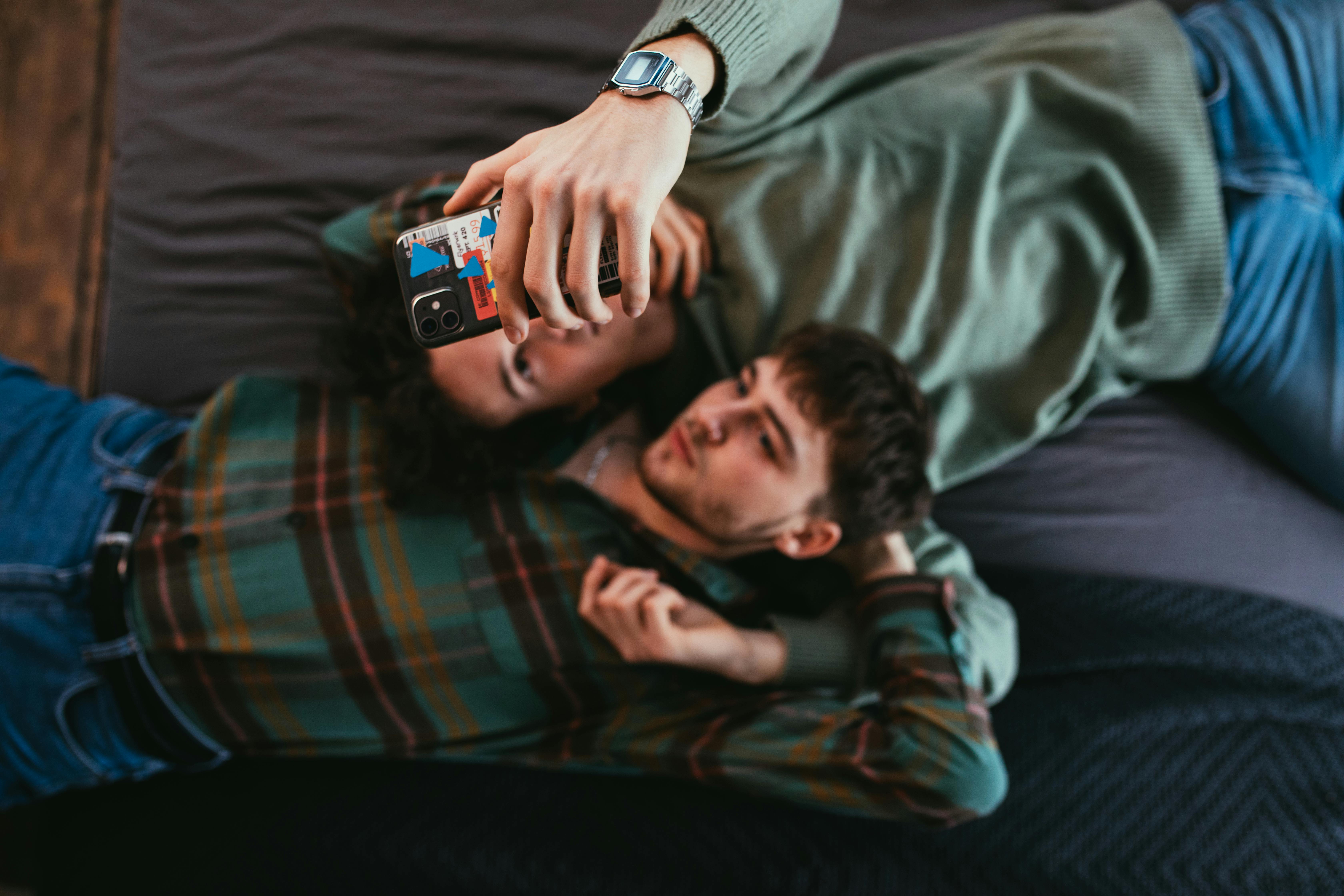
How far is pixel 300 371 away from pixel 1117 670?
4.12 ft

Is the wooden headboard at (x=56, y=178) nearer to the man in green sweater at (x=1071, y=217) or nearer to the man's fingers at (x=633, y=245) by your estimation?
the man in green sweater at (x=1071, y=217)

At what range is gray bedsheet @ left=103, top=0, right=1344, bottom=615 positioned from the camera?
3.62ft

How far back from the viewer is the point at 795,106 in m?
0.99

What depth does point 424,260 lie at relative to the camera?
0.39 m

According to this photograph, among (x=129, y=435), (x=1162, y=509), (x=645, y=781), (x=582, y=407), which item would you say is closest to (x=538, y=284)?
(x=582, y=407)

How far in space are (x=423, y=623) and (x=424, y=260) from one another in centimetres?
68

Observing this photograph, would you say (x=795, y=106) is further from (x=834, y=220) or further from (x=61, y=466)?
(x=61, y=466)

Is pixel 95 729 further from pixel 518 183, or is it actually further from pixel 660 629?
pixel 518 183

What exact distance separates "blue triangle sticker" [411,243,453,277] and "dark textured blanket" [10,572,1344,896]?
32.8 inches

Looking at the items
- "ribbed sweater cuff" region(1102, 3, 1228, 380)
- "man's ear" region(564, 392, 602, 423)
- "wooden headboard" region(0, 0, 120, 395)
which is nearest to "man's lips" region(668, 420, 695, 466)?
"man's ear" region(564, 392, 602, 423)

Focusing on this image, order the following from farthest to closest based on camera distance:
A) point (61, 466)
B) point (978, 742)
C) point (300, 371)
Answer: point (300, 371), point (61, 466), point (978, 742)

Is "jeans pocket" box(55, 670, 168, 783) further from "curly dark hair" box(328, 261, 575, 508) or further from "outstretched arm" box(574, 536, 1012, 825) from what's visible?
"outstretched arm" box(574, 536, 1012, 825)

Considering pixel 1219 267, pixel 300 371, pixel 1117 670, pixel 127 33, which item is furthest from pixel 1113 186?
pixel 127 33

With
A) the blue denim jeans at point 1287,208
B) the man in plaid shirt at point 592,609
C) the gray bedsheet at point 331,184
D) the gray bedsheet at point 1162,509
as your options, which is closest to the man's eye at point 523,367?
the man in plaid shirt at point 592,609
